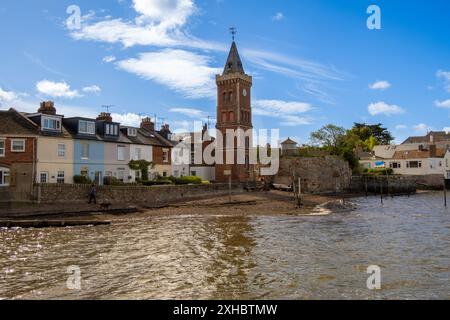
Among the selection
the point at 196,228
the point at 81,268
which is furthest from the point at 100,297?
the point at 196,228

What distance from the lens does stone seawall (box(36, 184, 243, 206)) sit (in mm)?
32062

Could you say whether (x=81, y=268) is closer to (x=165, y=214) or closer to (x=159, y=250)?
(x=159, y=250)

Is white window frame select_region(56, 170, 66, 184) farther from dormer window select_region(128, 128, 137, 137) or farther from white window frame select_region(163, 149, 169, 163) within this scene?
white window frame select_region(163, 149, 169, 163)

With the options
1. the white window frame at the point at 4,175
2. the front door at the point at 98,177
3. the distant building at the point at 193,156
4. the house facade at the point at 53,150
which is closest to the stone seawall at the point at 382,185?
the distant building at the point at 193,156

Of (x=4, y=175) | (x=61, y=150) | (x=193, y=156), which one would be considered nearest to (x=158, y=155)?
(x=193, y=156)

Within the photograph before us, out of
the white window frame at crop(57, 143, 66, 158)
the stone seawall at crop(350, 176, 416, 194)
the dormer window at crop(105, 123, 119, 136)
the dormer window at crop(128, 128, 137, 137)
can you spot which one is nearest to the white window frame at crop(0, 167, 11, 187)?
the white window frame at crop(57, 143, 66, 158)

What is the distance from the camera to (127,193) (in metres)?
36.8

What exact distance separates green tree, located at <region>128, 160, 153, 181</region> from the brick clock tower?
588 inches

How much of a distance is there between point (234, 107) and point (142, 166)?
19878 mm

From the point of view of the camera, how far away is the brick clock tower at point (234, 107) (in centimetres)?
5669

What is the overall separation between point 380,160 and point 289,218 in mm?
62099

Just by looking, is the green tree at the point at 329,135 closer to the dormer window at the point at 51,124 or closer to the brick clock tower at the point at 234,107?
the brick clock tower at the point at 234,107

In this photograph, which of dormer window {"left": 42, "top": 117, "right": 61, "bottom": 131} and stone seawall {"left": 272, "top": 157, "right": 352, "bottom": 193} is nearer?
dormer window {"left": 42, "top": 117, "right": 61, "bottom": 131}

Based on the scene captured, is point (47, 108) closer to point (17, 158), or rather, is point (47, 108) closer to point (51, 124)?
point (51, 124)
